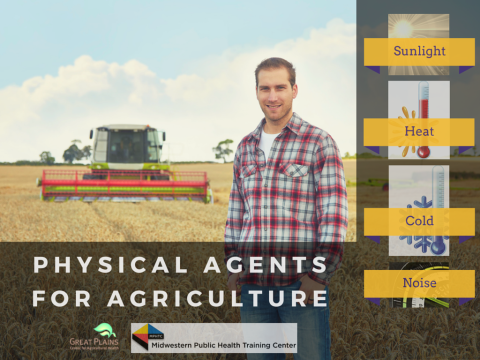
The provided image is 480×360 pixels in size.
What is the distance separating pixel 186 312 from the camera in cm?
354

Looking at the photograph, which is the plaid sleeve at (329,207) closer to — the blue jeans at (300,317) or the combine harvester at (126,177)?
the blue jeans at (300,317)

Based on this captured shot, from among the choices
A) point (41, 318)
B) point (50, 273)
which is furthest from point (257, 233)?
point (50, 273)

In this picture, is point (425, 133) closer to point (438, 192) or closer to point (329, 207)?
point (438, 192)

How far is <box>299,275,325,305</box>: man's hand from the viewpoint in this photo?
1923 mm

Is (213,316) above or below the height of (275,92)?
below

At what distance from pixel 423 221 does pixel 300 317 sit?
1.88 metres

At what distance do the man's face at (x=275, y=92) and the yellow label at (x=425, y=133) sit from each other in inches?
60.8

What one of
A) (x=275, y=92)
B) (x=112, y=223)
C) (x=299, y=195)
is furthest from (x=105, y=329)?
(x=112, y=223)

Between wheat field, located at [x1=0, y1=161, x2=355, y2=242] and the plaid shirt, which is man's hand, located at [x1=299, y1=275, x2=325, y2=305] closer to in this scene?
the plaid shirt

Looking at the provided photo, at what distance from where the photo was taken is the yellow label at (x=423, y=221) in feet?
10.8

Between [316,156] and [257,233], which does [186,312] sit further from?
[316,156]

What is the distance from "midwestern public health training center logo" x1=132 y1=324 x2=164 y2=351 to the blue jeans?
1.19 metres

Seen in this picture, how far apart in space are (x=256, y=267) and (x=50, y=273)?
10.6ft

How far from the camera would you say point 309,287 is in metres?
1.92
